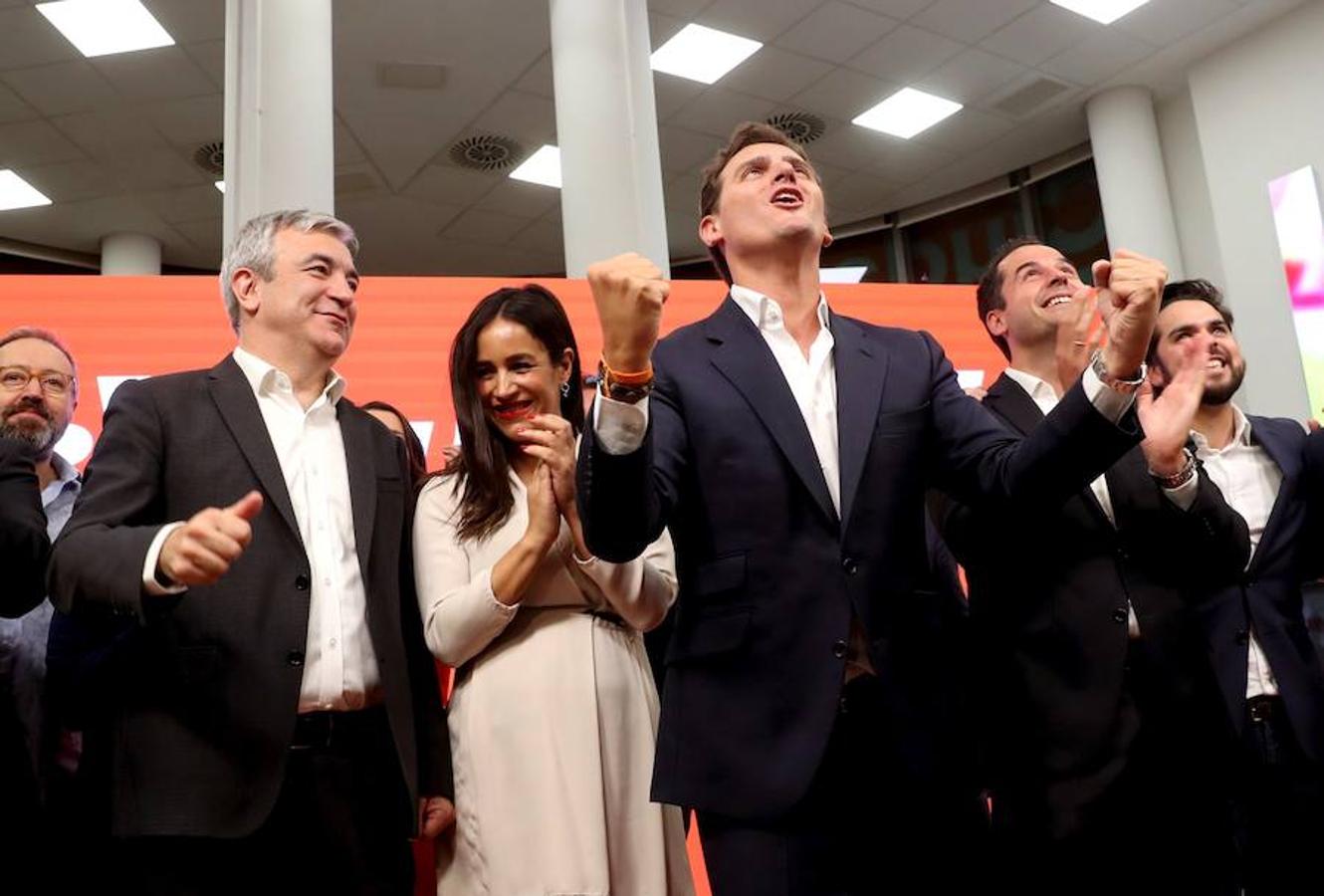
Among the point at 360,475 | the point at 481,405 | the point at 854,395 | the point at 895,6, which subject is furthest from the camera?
the point at 895,6

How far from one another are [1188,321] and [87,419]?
327 cm

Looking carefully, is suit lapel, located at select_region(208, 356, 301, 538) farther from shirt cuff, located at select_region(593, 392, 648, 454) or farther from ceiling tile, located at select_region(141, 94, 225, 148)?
ceiling tile, located at select_region(141, 94, 225, 148)

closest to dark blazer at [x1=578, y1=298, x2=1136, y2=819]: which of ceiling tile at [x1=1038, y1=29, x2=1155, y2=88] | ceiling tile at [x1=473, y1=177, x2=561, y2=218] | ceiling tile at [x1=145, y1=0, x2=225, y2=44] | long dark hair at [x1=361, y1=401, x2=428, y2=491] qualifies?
long dark hair at [x1=361, y1=401, x2=428, y2=491]

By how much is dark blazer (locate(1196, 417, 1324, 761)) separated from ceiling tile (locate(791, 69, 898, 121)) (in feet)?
18.6

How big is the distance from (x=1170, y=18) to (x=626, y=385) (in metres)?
6.98

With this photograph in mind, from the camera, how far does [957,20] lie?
269 inches

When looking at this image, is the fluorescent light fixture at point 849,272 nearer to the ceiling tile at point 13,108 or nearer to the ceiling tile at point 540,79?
the ceiling tile at point 540,79

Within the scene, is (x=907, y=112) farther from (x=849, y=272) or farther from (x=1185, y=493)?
(x=1185, y=493)

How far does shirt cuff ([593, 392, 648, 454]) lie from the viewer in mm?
1288

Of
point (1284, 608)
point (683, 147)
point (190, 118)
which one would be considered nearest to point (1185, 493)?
point (1284, 608)

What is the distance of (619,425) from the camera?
4.23ft

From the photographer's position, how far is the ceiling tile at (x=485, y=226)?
360 inches

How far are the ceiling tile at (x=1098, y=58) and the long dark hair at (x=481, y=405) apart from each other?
6284 mm

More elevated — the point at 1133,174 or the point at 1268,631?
the point at 1133,174
